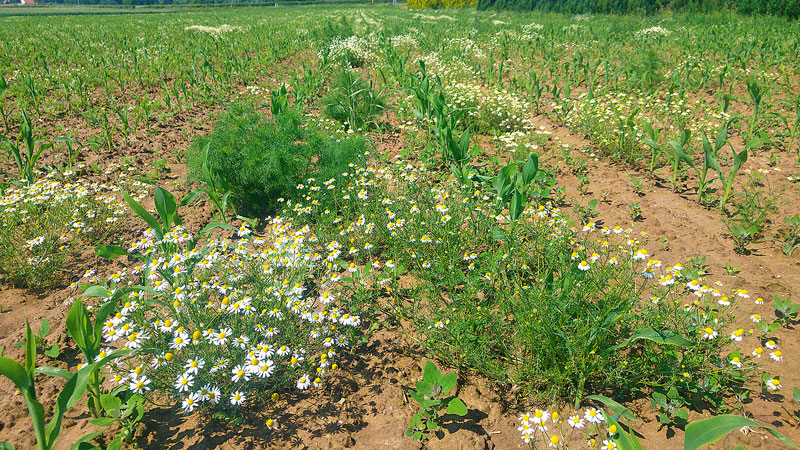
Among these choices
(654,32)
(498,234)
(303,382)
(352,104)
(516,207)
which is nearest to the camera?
(303,382)

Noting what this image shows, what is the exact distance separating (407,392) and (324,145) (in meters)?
3.06

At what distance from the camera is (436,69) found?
9.51 m

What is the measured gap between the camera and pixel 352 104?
6.58 m

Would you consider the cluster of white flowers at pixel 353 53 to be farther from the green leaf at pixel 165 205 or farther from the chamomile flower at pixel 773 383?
the chamomile flower at pixel 773 383

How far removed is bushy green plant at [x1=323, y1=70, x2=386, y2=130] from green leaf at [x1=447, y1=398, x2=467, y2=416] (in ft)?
16.4

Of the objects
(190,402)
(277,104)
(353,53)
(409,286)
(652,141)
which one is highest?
(353,53)

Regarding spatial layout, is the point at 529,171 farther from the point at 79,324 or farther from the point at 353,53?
the point at 353,53

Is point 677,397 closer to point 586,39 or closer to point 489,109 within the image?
point 489,109

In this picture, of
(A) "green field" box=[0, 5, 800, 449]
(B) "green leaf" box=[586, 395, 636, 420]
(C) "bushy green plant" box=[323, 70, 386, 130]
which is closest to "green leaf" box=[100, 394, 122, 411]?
(A) "green field" box=[0, 5, 800, 449]

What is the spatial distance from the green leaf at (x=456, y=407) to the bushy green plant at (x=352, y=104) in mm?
5013

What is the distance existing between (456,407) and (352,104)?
17.6ft

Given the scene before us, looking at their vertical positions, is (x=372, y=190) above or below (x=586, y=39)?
below

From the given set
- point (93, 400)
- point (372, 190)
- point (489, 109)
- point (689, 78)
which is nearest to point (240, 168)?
point (372, 190)

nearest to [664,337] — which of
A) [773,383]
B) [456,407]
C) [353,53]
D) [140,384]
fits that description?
[773,383]
